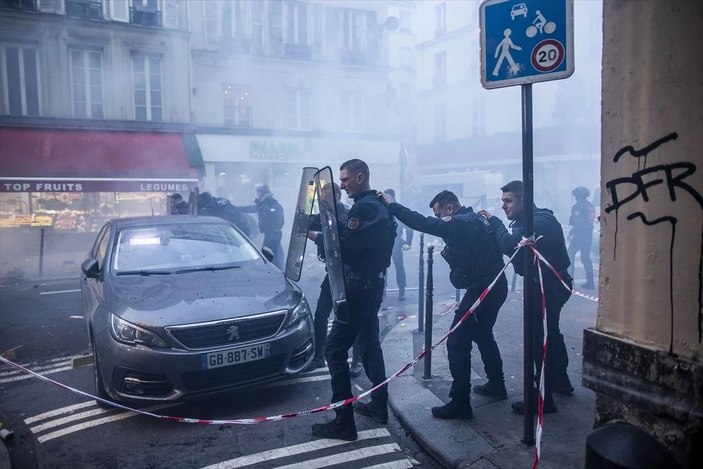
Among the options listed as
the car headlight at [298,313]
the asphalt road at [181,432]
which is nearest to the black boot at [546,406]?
the asphalt road at [181,432]

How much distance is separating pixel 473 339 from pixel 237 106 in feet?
54.6

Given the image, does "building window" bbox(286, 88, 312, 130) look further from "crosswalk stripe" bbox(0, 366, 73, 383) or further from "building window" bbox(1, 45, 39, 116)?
"crosswalk stripe" bbox(0, 366, 73, 383)

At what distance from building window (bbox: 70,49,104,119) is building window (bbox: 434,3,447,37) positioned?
76.1 ft

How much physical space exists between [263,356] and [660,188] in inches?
114

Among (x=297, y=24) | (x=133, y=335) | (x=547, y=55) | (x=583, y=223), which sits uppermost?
(x=297, y=24)

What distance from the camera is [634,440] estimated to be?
2.18 m

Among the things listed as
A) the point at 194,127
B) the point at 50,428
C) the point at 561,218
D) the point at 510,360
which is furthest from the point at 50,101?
the point at 561,218

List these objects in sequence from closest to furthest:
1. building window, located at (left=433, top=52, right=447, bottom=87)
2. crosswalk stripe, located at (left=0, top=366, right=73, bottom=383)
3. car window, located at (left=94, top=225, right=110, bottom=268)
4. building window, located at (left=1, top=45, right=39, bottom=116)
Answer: crosswalk stripe, located at (left=0, top=366, right=73, bottom=383) → car window, located at (left=94, top=225, right=110, bottom=268) → building window, located at (left=1, top=45, right=39, bottom=116) → building window, located at (left=433, top=52, right=447, bottom=87)

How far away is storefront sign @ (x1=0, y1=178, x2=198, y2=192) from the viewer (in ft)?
42.0

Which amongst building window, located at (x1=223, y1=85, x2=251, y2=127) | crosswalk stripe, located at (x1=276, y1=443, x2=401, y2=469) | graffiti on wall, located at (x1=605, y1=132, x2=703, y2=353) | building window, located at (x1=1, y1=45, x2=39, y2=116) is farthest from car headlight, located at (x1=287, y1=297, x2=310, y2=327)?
building window, located at (x1=223, y1=85, x2=251, y2=127)

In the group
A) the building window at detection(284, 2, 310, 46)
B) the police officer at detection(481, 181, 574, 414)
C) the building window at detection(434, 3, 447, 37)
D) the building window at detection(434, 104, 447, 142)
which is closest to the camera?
the police officer at detection(481, 181, 574, 414)

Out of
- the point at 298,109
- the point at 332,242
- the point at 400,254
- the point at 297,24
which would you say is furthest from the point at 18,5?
the point at 332,242

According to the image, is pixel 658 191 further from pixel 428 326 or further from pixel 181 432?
pixel 181 432

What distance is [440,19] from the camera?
32.9 m
